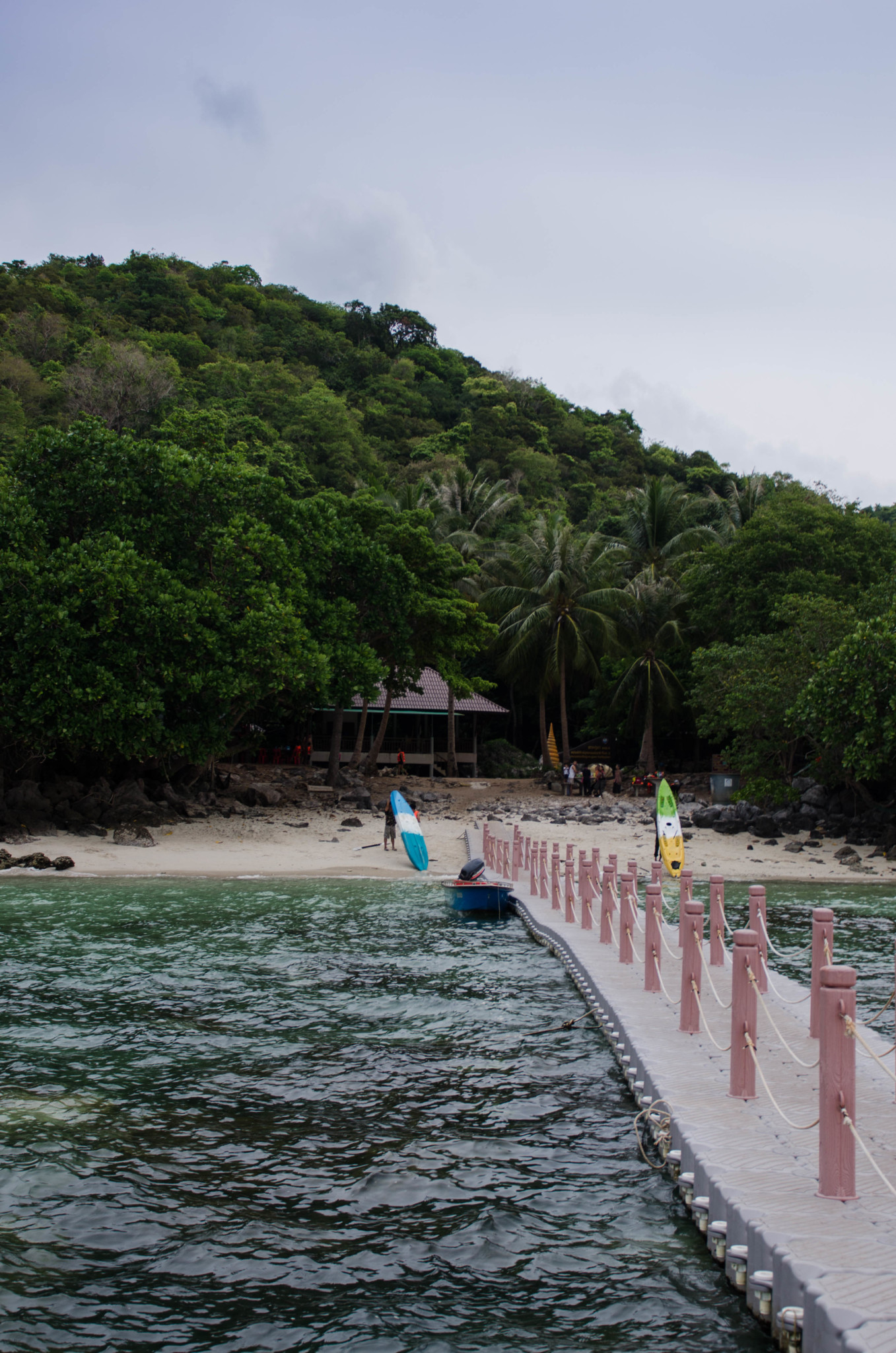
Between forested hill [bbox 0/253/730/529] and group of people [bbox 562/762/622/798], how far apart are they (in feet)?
51.8

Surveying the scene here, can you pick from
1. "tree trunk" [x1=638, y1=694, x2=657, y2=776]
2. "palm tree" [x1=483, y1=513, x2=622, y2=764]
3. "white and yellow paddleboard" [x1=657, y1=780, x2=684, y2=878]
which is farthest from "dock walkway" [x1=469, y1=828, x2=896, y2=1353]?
"tree trunk" [x1=638, y1=694, x2=657, y2=776]

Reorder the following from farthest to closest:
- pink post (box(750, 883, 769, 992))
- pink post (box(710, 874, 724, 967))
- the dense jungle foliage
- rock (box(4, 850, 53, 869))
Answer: the dense jungle foliage, rock (box(4, 850, 53, 869)), pink post (box(710, 874, 724, 967)), pink post (box(750, 883, 769, 992))

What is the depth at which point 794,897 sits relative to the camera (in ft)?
61.3

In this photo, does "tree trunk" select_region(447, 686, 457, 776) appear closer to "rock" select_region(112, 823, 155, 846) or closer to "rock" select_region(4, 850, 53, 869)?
"rock" select_region(112, 823, 155, 846)

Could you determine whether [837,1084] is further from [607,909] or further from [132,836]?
[132,836]

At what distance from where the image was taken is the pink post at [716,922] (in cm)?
930

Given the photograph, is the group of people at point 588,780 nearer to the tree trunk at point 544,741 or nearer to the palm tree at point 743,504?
the tree trunk at point 544,741

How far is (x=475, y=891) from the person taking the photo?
51.3ft

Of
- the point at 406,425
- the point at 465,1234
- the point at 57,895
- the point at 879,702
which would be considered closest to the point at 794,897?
the point at 879,702

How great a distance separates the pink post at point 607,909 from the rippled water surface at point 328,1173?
0.72 metres

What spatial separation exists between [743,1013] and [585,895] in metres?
7.77

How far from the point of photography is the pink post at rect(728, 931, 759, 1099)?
597 cm

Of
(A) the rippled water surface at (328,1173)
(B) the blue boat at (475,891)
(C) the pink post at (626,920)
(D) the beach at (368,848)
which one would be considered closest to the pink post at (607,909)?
(A) the rippled water surface at (328,1173)

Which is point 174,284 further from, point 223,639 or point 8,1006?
point 8,1006
